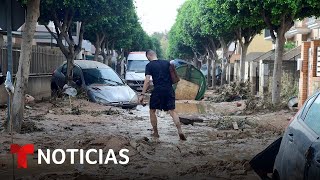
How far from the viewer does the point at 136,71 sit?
32.3m

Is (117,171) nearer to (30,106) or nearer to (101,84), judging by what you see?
(30,106)

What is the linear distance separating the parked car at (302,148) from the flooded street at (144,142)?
5.71 ft

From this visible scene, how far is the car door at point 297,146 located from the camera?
4.09m

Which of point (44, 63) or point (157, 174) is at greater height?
point (44, 63)

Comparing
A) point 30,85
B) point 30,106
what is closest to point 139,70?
point 30,85

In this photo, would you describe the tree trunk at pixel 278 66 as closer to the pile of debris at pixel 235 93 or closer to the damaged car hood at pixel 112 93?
the damaged car hood at pixel 112 93

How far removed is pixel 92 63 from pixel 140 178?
13.2 metres

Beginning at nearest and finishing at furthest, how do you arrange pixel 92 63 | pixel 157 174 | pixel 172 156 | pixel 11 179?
pixel 11 179, pixel 157 174, pixel 172 156, pixel 92 63

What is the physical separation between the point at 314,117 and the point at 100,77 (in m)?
14.0

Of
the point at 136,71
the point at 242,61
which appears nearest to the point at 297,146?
the point at 242,61

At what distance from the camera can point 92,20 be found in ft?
71.1

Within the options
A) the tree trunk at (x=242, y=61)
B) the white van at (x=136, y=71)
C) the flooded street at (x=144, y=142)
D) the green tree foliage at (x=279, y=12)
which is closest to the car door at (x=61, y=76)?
the flooded street at (x=144, y=142)

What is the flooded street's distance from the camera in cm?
671

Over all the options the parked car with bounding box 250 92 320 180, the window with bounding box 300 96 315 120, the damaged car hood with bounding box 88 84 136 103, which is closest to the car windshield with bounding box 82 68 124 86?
the damaged car hood with bounding box 88 84 136 103
